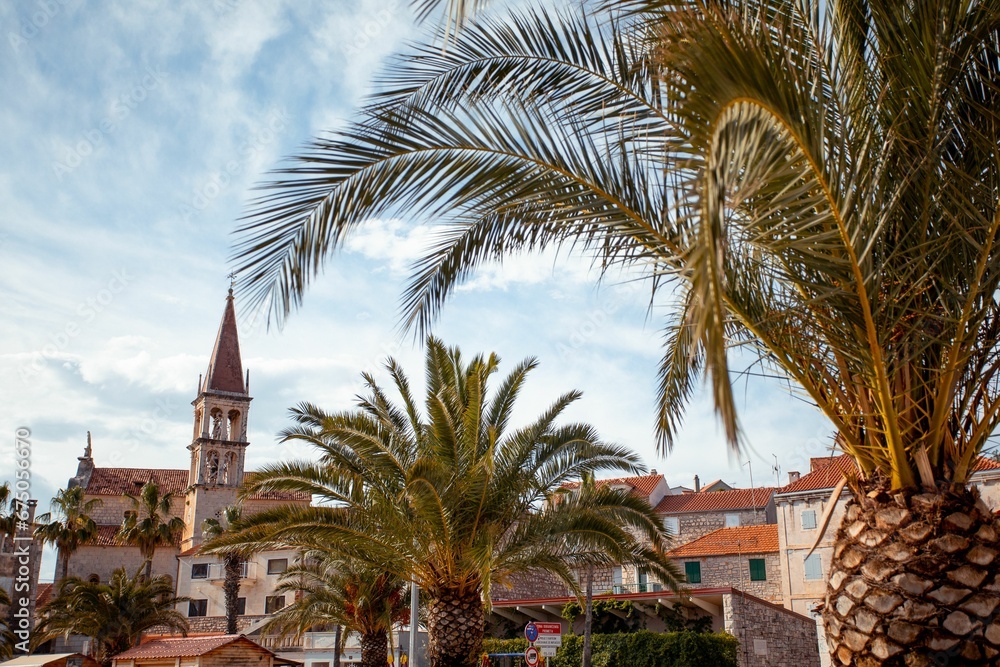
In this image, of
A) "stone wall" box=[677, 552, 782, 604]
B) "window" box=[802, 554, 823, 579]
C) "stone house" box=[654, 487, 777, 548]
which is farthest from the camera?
"stone house" box=[654, 487, 777, 548]

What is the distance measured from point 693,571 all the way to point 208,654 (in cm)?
2696

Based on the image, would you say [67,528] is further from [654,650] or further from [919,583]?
[919,583]

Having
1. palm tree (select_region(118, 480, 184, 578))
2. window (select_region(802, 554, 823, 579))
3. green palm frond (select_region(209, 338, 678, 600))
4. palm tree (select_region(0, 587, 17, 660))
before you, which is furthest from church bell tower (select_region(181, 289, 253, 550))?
green palm frond (select_region(209, 338, 678, 600))

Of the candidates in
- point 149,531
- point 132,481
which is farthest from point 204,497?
point 132,481

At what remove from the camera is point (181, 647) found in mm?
27000

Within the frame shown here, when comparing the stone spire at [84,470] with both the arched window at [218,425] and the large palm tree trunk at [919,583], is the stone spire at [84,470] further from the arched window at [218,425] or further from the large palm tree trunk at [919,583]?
the large palm tree trunk at [919,583]

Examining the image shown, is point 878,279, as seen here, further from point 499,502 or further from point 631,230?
point 499,502

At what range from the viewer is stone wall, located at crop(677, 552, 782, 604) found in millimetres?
43594

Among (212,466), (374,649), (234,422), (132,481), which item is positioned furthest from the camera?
(132,481)

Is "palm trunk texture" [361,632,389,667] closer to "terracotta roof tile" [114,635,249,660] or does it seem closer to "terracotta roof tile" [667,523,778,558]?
"terracotta roof tile" [114,635,249,660]

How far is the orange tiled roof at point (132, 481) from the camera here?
70312 millimetres

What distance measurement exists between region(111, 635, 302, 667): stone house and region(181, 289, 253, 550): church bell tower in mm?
36697

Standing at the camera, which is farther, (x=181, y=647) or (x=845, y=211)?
(x=181, y=647)

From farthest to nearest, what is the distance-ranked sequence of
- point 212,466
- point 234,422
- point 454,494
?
1. point 234,422
2. point 212,466
3. point 454,494
